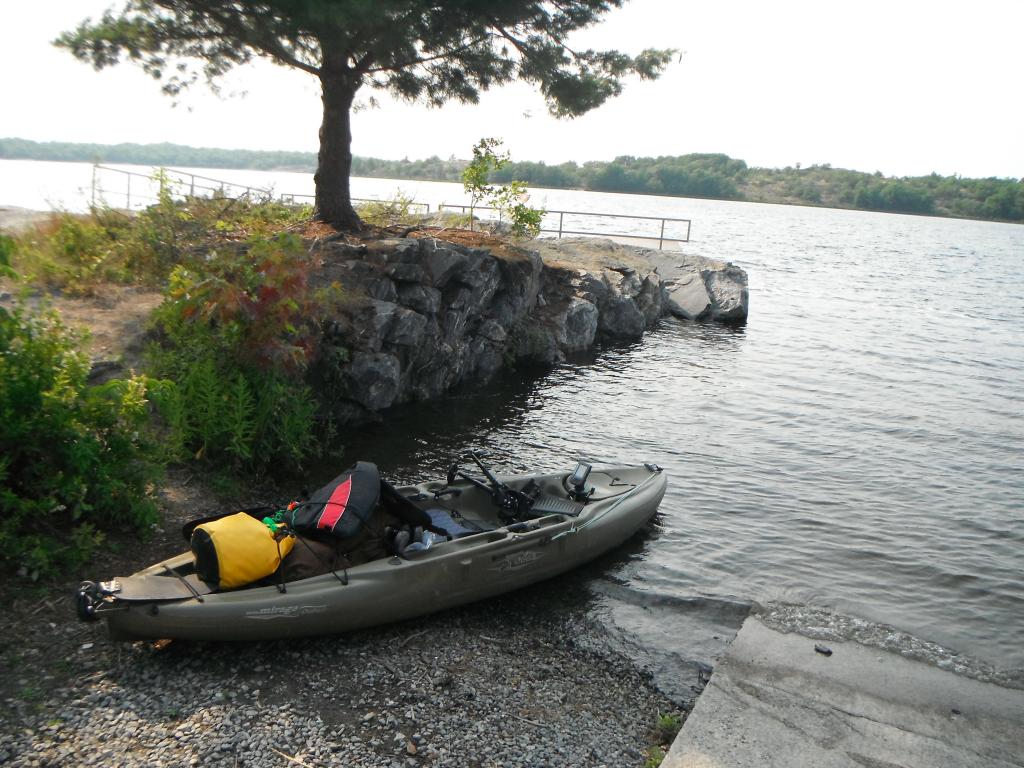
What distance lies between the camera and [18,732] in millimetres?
4645

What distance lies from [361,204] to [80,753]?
14.7 metres

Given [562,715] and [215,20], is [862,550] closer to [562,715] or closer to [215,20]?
[562,715]

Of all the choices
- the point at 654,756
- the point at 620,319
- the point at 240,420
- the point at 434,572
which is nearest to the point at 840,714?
the point at 654,756

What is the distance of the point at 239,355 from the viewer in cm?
912

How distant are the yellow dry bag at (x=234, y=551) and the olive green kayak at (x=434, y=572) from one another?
0.37 feet

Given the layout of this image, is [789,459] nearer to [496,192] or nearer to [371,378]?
[371,378]

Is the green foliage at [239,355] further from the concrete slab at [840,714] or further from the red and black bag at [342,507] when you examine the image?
the concrete slab at [840,714]

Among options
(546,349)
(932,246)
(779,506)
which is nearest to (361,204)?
(546,349)

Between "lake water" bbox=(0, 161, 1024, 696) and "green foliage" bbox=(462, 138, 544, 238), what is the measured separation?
151 inches

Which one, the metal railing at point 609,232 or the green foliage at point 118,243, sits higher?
the metal railing at point 609,232

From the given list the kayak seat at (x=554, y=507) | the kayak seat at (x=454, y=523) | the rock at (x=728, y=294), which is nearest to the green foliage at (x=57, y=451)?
the kayak seat at (x=454, y=523)

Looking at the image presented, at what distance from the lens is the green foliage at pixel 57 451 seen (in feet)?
20.1

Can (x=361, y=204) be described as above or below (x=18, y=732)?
above

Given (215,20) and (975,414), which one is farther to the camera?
(975,414)
